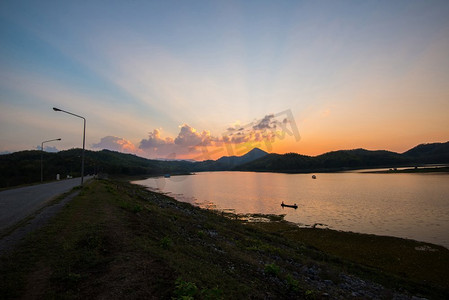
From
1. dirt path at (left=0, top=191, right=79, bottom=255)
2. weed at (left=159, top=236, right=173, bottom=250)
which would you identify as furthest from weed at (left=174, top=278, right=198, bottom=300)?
dirt path at (left=0, top=191, right=79, bottom=255)

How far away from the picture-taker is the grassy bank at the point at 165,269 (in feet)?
27.5

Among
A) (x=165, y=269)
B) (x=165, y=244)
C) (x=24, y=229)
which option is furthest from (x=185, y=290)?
(x=24, y=229)

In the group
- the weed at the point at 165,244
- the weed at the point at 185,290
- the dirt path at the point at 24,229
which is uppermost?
the dirt path at the point at 24,229

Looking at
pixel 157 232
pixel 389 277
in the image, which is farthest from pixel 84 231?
pixel 389 277

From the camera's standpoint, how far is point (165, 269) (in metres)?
10.1

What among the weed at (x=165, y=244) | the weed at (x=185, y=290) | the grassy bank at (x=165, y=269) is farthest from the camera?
the weed at (x=165, y=244)

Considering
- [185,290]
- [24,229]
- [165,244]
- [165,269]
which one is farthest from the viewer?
[24,229]

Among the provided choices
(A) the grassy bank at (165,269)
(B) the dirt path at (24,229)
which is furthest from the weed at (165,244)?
(B) the dirt path at (24,229)

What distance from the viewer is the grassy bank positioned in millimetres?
8383

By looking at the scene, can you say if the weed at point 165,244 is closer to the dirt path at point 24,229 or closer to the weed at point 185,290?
the weed at point 185,290

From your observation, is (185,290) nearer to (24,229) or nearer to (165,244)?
(165,244)

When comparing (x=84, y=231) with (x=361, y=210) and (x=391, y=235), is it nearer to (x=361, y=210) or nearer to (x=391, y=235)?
(x=391, y=235)

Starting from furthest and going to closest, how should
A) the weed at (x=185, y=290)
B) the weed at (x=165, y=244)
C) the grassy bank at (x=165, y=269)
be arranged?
the weed at (x=165, y=244)
the grassy bank at (x=165, y=269)
the weed at (x=185, y=290)

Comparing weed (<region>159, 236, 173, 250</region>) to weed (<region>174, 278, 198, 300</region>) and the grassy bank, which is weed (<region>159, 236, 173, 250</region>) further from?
weed (<region>174, 278, 198, 300</region>)
